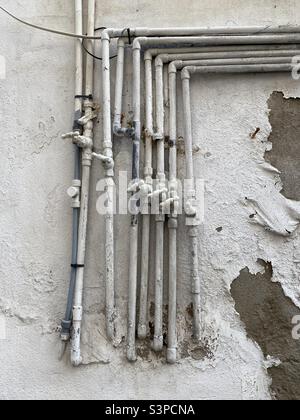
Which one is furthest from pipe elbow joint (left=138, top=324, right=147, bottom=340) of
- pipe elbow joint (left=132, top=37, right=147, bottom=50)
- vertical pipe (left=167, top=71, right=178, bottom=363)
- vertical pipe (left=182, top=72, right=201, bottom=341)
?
pipe elbow joint (left=132, top=37, right=147, bottom=50)

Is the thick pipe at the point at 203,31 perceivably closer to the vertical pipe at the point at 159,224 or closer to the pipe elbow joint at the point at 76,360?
the vertical pipe at the point at 159,224

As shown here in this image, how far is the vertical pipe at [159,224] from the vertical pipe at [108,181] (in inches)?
7.9

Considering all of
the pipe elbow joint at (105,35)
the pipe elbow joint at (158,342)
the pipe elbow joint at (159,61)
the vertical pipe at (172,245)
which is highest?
the pipe elbow joint at (105,35)

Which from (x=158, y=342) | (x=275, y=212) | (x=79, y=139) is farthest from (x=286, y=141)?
(x=158, y=342)

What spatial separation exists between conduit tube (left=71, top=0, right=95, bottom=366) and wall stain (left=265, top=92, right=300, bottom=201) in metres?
0.85

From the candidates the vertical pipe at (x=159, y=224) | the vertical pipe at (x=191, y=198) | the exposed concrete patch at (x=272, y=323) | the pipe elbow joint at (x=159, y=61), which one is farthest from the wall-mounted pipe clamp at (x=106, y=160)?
the exposed concrete patch at (x=272, y=323)

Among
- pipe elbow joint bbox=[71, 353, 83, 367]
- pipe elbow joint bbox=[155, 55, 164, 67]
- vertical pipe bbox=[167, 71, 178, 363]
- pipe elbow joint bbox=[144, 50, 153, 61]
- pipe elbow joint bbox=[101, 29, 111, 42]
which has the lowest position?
pipe elbow joint bbox=[71, 353, 83, 367]

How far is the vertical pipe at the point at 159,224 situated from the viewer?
1.70 m

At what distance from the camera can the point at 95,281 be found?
1787 millimetres

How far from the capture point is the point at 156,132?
1798mm

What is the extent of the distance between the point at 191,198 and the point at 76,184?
54 cm

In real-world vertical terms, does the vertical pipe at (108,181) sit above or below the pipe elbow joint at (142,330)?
above

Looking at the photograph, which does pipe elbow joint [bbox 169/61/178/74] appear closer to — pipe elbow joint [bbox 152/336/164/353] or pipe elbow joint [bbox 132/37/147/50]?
pipe elbow joint [bbox 132/37/147/50]

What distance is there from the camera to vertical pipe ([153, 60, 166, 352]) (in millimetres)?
1704
